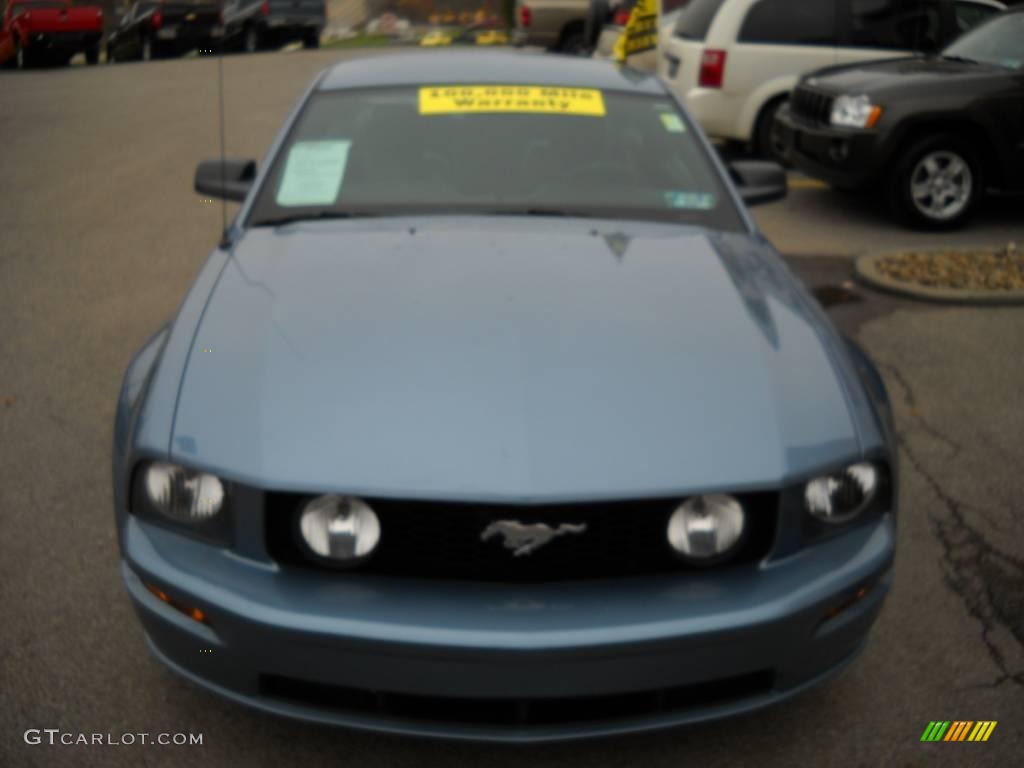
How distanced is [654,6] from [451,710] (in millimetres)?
9971

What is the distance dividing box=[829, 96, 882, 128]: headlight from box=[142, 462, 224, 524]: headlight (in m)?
7.32

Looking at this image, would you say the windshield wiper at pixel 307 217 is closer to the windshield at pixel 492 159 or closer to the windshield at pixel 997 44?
the windshield at pixel 492 159

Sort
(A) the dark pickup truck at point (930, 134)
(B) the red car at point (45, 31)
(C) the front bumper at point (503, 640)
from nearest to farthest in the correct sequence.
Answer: (C) the front bumper at point (503, 640) → (A) the dark pickup truck at point (930, 134) → (B) the red car at point (45, 31)

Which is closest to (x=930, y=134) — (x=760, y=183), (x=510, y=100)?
(x=760, y=183)

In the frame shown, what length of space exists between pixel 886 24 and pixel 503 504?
1009 cm

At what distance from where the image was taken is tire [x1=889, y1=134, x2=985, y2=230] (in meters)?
9.13

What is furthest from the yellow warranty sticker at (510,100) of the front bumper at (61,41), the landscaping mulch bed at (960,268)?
the front bumper at (61,41)

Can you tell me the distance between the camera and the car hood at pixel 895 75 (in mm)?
9141

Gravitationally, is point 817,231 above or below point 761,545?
below

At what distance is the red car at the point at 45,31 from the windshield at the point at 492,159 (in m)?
23.4

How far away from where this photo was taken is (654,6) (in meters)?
11.7

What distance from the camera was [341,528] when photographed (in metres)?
2.70

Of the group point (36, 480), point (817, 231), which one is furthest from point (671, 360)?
point (817, 231)

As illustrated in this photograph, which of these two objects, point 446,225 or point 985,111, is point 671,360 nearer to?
point 446,225
